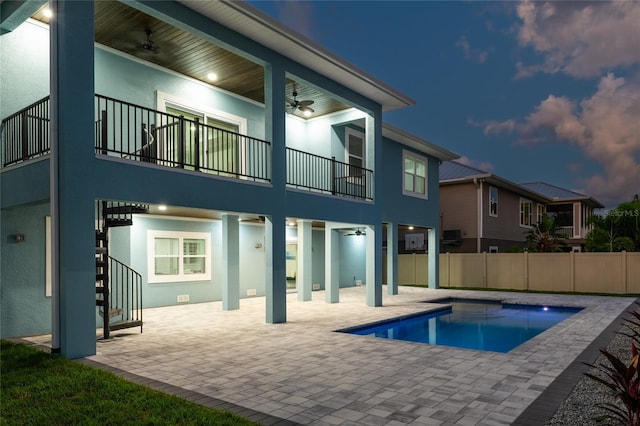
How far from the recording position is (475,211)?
2361 centimetres

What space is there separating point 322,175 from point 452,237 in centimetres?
1093

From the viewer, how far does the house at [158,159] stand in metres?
7.02

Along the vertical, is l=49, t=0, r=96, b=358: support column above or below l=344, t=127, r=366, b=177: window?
below

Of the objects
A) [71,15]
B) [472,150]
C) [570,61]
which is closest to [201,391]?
[71,15]

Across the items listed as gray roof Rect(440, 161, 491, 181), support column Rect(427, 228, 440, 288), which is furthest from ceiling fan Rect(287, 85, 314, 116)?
gray roof Rect(440, 161, 491, 181)

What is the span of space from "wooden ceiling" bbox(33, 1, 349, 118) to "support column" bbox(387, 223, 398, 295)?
6.39 metres

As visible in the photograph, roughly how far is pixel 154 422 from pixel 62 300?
3.52 m

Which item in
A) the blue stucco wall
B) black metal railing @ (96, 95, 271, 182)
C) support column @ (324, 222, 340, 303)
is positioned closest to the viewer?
the blue stucco wall

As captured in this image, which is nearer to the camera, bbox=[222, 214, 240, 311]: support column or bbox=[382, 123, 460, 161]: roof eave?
bbox=[222, 214, 240, 311]: support column

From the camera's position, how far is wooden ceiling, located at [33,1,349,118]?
8.97 m

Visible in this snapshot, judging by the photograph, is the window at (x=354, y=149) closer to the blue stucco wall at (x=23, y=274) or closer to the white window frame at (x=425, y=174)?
the white window frame at (x=425, y=174)

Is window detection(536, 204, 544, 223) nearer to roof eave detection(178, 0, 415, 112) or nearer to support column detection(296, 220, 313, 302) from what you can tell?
roof eave detection(178, 0, 415, 112)

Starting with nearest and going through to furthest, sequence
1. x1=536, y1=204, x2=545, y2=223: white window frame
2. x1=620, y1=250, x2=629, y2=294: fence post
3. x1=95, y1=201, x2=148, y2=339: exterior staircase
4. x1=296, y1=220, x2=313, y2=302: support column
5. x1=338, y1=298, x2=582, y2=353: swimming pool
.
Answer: x1=95, y1=201, x2=148, y2=339: exterior staircase
x1=338, y1=298, x2=582, y2=353: swimming pool
x1=296, y1=220, x2=313, y2=302: support column
x1=620, y1=250, x2=629, y2=294: fence post
x1=536, y1=204, x2=545, y2=223: white window frame

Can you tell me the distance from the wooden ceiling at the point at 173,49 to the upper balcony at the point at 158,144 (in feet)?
4.44
